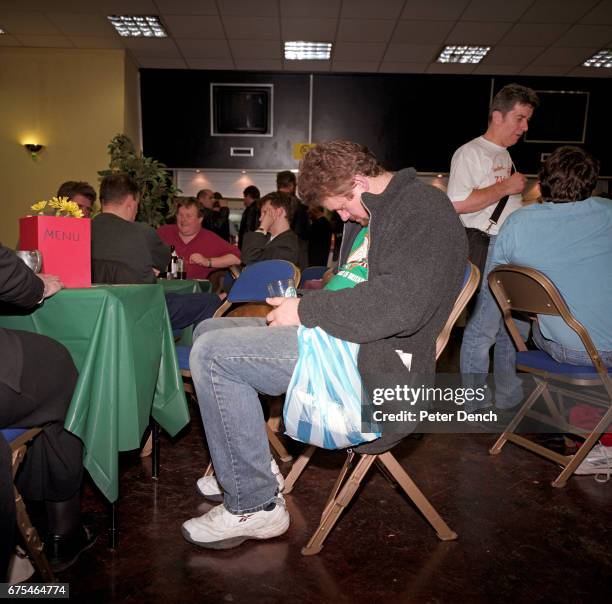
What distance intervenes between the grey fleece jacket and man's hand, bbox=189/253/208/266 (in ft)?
7.50

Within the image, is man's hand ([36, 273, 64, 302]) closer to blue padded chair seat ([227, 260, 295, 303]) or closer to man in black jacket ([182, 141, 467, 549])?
man in black jacket ([182, 141, 467, 549])

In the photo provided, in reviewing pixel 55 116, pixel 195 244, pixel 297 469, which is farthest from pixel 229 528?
pixel 55 116

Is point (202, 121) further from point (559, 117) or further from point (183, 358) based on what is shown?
point (183, 358)

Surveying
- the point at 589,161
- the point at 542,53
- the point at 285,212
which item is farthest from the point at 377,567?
the point at 542,53

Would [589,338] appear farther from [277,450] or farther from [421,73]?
[421,73]

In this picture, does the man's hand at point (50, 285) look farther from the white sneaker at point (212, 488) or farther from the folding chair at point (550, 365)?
the folding chair at point (550, 365)

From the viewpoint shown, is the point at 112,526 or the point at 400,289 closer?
A: the point at 400,289

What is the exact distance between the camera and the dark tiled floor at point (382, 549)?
1.42m

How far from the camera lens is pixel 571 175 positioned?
222 centimetres

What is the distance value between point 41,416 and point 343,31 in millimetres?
5906

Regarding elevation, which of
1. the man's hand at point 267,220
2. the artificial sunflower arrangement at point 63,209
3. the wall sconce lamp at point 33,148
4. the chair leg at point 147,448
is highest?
the wall sconce lamp at point 33,148

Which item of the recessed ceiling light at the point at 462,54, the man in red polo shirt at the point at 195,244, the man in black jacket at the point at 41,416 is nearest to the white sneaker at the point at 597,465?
the man in black jacket at the point at 41,416

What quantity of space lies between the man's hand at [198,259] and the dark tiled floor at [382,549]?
63.6 inches

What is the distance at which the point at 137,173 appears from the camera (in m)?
5.50
